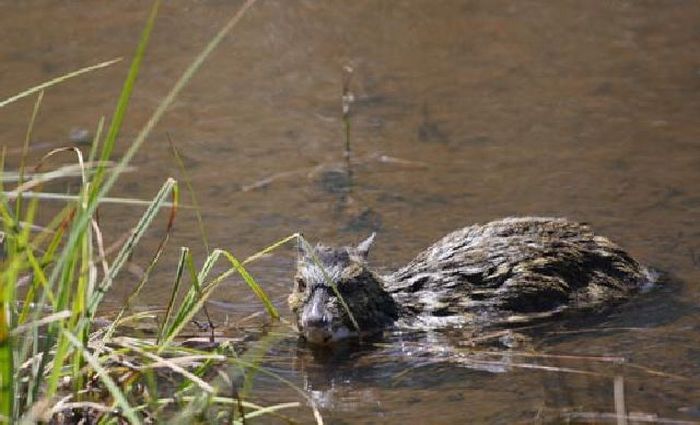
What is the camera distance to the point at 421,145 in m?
10.5

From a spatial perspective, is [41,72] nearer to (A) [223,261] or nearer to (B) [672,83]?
(A) [223,261]

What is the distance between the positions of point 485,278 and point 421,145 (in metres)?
2.71

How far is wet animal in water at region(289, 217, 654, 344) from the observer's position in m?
7.59

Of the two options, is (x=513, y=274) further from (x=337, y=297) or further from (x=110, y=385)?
(x=110, y=385)

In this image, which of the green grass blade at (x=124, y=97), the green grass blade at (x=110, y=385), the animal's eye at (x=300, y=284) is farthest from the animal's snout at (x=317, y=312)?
the green grass blade at (x=110, y=385)

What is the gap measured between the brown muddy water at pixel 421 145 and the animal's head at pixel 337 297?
0.55 feet

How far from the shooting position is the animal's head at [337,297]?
729 centimetres

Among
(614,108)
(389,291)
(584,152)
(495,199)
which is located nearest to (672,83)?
(614,108)

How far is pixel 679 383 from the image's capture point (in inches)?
253

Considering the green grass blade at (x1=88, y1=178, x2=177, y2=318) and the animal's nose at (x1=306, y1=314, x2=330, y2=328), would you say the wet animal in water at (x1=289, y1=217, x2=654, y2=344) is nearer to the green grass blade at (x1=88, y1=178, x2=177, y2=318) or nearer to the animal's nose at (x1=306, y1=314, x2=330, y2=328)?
the animal's nose at (x1=306, y1=314, x2=330, y2=328)

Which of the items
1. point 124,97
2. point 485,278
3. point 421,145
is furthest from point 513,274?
point 124,97

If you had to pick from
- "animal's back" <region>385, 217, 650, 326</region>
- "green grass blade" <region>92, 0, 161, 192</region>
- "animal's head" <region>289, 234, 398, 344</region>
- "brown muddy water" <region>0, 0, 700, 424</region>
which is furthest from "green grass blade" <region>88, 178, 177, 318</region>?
"animal's back" <region>385, 217, 650, 326</region>

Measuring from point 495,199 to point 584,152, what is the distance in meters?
1.14

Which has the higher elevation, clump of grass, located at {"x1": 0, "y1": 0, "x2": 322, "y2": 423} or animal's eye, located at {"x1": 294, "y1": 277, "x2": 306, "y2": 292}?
clump of grass, located at {"x1": 0, "y1": 0, "x2": 322, "y2": 423}
